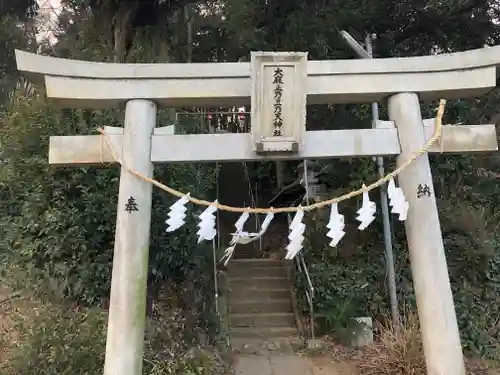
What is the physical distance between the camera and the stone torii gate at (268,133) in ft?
15.1

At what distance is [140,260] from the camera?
4629 mm

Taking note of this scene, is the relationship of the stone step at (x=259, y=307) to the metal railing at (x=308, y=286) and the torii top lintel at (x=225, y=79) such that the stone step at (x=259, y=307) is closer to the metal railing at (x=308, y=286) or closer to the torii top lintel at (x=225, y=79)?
the metal railing at (x=308, y=286)

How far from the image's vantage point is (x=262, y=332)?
28.1 ft

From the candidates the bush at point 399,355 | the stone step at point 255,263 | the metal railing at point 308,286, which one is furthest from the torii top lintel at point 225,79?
the stone step at point 255,263

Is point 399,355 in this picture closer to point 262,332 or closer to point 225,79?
point 262,332

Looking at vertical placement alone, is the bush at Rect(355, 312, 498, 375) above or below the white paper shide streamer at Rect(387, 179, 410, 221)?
below

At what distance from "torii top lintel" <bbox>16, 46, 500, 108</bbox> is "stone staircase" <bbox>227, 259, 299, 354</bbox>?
4.54m

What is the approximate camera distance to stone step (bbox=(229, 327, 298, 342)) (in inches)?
332

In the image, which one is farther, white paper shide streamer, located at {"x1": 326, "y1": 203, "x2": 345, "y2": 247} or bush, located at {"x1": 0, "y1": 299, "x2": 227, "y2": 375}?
bush, located at {"x1": 0, "y1": 299, "x2": 227, "y2": 375}

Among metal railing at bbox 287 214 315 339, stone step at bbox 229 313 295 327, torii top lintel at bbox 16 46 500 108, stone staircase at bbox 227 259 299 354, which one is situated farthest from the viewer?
stone step at bbox 229 313 295 327

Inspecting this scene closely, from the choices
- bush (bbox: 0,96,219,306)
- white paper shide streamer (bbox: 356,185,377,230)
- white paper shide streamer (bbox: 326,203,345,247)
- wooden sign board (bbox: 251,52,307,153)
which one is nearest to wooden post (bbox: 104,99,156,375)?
wooden sign board (bbox: 251,52,307,153)

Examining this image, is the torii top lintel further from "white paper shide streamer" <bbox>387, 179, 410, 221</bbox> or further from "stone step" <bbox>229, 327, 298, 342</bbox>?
"stone step" <bbox>229, 327, 298, 342</bbox>

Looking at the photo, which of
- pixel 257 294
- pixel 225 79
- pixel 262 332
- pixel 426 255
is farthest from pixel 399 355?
pixel 225 79

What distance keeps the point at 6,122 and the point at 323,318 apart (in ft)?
18.8
